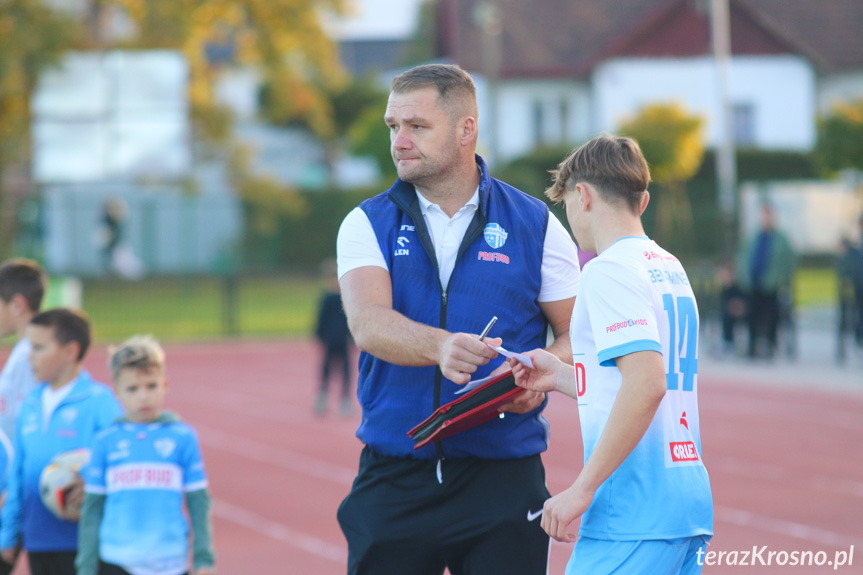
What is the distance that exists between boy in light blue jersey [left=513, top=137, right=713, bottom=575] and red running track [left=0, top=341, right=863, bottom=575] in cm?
362

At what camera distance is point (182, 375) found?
17.0 meters

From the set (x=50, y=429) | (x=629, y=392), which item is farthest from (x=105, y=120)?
(x=629, y=392)

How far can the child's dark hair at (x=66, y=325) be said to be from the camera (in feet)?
15.9

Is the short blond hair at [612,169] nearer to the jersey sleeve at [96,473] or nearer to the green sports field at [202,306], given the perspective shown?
the jersey sleeve at [96,473]

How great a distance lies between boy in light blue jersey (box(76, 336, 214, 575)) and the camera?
4.33m

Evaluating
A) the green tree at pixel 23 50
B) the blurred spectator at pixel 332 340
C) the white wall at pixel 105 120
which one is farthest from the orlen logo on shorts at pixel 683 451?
the green tree at pixel 23 50

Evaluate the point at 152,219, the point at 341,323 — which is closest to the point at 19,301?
the point at 341,323

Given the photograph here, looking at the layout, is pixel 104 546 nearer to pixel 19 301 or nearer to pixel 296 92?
pixel 19 301

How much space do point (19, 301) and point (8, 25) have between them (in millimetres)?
19794

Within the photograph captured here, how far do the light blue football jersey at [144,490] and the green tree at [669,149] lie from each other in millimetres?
28240

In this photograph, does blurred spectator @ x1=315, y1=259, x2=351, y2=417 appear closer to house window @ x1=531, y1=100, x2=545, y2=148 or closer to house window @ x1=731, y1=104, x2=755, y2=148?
house window @ x1=531, y1=100, x2=545, y2=148

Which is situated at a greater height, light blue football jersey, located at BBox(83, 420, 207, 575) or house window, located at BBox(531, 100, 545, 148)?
house window, located at BBox(531, 100, 545, 148)

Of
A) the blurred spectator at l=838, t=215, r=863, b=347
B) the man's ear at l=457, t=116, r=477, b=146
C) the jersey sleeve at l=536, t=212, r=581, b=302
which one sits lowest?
the blurred spectator at l=838, t=215, r=863, b=347

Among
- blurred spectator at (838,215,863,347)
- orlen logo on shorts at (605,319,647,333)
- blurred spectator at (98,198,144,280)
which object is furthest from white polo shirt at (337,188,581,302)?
blurred spectator at (98,198,144,280)
